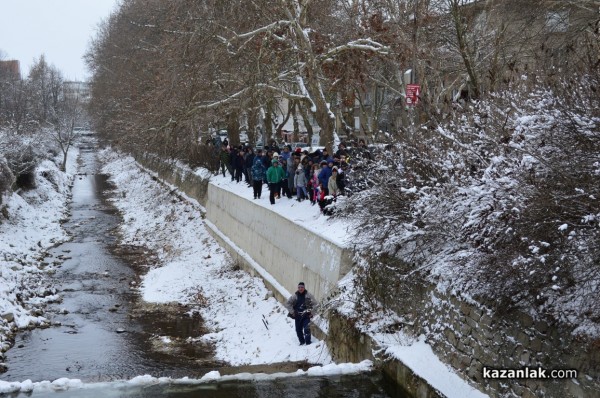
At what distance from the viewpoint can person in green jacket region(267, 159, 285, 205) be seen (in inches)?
747

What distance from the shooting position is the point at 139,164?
2143 inches

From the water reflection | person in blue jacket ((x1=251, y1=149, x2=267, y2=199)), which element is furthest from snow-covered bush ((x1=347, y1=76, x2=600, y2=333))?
person in blue jacket ((x1=251, y1=149, x2=267, y2=199))

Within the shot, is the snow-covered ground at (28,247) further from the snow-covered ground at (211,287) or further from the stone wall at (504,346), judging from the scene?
the stone wall at (504,346)

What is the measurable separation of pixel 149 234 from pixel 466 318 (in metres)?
22.0

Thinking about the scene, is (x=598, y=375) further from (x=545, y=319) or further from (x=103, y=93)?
(x=103, y=93)

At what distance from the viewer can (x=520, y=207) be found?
7.38 meters

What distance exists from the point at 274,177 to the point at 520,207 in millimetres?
12043

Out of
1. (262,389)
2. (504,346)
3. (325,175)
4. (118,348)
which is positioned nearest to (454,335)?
(504,346)

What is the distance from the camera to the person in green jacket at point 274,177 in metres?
19.0

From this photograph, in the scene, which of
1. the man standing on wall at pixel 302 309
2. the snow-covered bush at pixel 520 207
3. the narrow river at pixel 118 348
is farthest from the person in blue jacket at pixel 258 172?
the snow-covered bush at pixel 520 207

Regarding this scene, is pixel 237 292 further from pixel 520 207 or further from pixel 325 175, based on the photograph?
pixel 520 207

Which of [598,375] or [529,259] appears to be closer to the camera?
[598,375]

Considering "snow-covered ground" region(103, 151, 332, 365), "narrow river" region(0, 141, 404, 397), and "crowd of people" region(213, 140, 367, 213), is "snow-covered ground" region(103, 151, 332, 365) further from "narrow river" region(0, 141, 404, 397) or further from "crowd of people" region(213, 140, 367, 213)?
"crowd of people" region(213, 140, 367, 213)

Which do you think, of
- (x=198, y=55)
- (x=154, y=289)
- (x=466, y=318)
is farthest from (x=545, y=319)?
(x=198, y=55)
